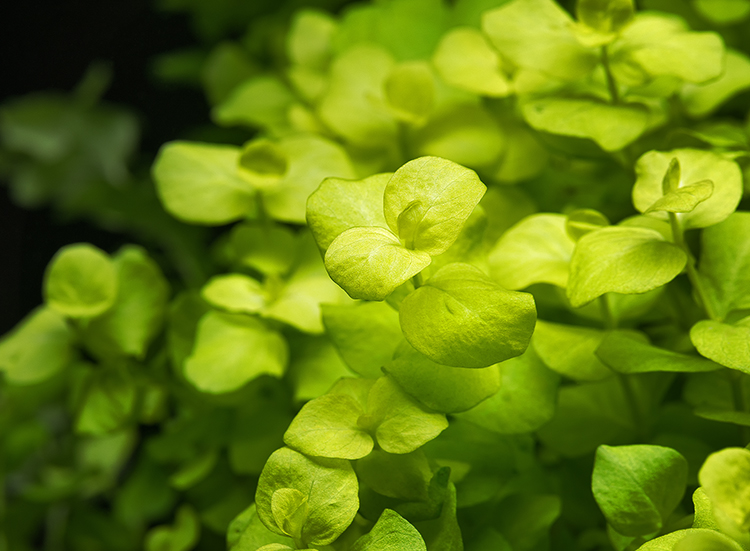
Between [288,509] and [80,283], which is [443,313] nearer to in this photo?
[288,509]

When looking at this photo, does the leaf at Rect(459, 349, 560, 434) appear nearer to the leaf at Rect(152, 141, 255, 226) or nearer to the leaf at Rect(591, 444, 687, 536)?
the leaf at Rect(591, 444, 687, 536)

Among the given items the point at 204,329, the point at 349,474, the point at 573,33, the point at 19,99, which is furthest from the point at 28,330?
the point at 19,99

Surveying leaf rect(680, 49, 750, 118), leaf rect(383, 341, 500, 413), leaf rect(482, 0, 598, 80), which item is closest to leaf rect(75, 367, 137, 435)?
leaf rect(383, 341, 500, 413)

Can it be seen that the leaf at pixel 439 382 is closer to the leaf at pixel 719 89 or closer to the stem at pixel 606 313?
the stem at pixel 606 313

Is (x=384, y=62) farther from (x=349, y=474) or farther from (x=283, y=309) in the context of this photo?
(x=349, y=474)

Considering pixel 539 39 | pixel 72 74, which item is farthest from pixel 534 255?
pixel 72 74

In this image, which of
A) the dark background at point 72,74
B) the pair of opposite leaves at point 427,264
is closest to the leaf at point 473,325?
the pair of opposite leaves at point 427,264
